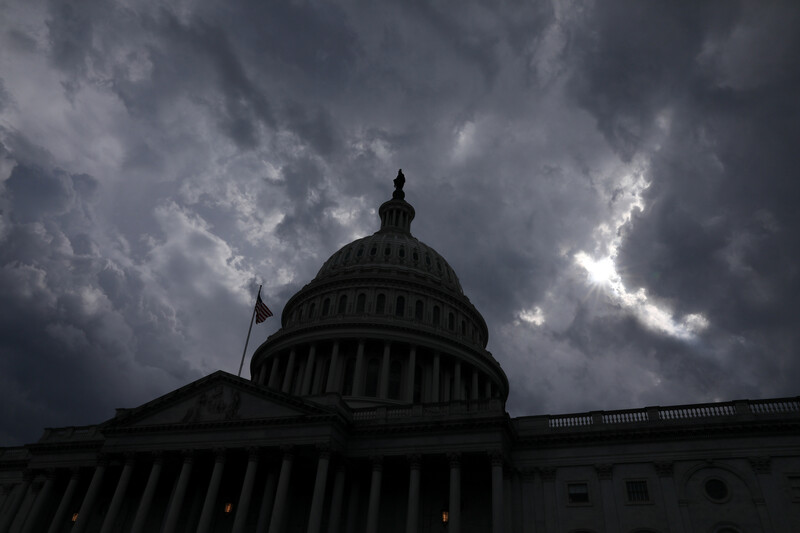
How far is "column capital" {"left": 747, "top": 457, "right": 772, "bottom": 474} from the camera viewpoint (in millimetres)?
32875

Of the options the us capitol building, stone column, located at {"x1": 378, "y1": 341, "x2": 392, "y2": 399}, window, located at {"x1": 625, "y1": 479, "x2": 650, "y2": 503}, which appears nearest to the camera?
the us capitol building

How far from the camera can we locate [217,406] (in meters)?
40.1

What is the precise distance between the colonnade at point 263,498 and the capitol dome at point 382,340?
15122 mm

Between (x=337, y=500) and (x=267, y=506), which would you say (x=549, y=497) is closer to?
(x=337, y=500)

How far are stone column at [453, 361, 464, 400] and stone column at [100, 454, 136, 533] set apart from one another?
96.4 ft

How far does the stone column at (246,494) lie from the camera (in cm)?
3419

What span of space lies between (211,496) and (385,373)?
2144 centimetres

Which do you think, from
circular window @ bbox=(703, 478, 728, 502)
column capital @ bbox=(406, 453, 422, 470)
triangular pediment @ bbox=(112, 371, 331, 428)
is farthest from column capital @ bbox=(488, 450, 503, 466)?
circular window @ bbox=(703, 478, 728, 502)

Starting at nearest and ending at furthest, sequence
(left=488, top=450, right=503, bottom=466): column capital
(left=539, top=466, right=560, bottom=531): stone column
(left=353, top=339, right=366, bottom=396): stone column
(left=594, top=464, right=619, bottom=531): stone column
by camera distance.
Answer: (left=594, top=464, right=619, bottom=531): stone column < (left=488, top=450, right=503, bottom=466): column capital < (left=539, top=466, right=560, bottom=531): stone column < (left=353, top=339, right=366, bottom=396): stone column

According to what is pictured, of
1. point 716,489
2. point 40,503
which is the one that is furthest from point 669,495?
point 40,503

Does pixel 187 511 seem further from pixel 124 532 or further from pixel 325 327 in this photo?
pixel 325 327

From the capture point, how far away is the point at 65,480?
155ft

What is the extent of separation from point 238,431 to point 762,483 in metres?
32.7

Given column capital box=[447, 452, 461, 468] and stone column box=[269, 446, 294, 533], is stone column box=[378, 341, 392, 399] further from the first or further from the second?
column capital box=[447, 452, 461, 468]
